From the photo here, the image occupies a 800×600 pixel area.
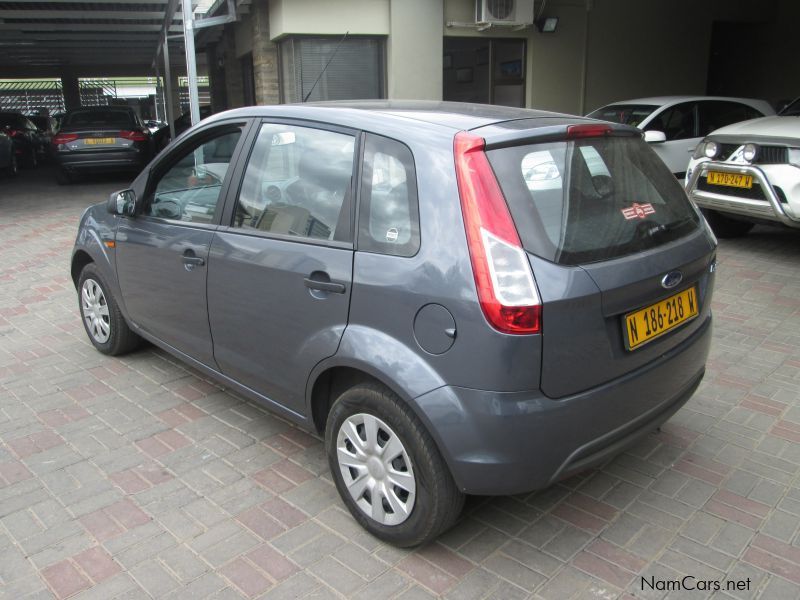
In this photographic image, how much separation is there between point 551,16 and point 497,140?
1017 centimetres

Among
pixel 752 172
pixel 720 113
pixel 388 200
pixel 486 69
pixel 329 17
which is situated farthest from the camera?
pixel 486 69

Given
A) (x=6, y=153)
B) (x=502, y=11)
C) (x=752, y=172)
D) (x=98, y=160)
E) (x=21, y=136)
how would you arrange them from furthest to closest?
(x=21, y=136) → (x=6, y=153) → (x=98, y=160) → (x=502, y=11) → (x=752, y=172)

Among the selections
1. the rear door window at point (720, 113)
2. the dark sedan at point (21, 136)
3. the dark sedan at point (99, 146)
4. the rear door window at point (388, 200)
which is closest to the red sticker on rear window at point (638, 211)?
the rear door window at point (388, 200)

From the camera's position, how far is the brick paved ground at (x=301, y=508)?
2473mm

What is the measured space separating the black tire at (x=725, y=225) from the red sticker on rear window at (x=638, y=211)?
5.38 meters

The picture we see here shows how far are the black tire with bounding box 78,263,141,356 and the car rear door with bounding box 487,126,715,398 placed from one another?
2993 mm

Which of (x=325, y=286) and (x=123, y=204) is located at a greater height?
(x=123, y=204)

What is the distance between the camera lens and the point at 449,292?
2262mm

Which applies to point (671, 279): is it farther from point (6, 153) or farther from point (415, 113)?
point (6, 153)

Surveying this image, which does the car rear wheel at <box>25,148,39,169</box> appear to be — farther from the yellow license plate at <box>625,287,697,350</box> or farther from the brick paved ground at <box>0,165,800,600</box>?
the yellow license plate at <box>625,287,697,350</box>

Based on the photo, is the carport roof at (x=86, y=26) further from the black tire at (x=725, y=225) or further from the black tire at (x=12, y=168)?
the black tire at (x=725, y=225)

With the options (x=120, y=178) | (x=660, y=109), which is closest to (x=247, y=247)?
(x=660, y=109)

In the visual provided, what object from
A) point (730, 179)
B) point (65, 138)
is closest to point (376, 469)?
point (730, 179)

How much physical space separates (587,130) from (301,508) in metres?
1.94
